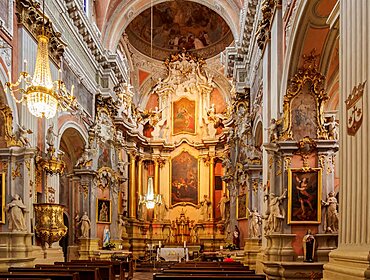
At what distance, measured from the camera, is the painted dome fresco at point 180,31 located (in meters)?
26.7

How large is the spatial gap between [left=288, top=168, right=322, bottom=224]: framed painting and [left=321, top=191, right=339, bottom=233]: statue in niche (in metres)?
0.14

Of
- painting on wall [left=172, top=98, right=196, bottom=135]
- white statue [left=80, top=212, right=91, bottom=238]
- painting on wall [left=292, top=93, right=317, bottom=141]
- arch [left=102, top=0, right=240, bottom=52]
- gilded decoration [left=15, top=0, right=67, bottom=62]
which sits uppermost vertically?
arch [left=102, top=0, right=240, bottom=52]

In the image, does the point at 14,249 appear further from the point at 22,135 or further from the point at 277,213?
the point at 277,213

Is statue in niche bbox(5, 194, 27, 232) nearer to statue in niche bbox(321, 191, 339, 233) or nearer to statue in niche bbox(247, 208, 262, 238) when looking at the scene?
statue in niche bbox(321, 191, 339, 233)

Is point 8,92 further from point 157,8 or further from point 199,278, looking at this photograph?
point 157,8

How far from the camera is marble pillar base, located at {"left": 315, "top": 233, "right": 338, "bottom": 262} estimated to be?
9.96 meters

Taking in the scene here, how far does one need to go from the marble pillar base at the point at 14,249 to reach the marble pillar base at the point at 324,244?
5.83m

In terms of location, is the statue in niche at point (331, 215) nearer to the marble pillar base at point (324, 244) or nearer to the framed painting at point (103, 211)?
the marble pillar base at point (324, 244)

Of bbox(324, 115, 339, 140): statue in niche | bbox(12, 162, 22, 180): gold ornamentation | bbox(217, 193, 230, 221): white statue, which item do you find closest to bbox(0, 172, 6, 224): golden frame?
bbox(12, 162, 22, 180): gold ornamentation

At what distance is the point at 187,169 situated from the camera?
27.3 metres

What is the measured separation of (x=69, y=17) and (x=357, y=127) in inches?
500

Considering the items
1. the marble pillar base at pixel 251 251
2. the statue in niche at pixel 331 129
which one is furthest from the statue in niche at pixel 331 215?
the marble pillar base at pixel 251 251

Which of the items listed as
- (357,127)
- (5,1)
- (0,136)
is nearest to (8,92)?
(0,136)

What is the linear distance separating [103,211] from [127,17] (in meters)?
7.81
